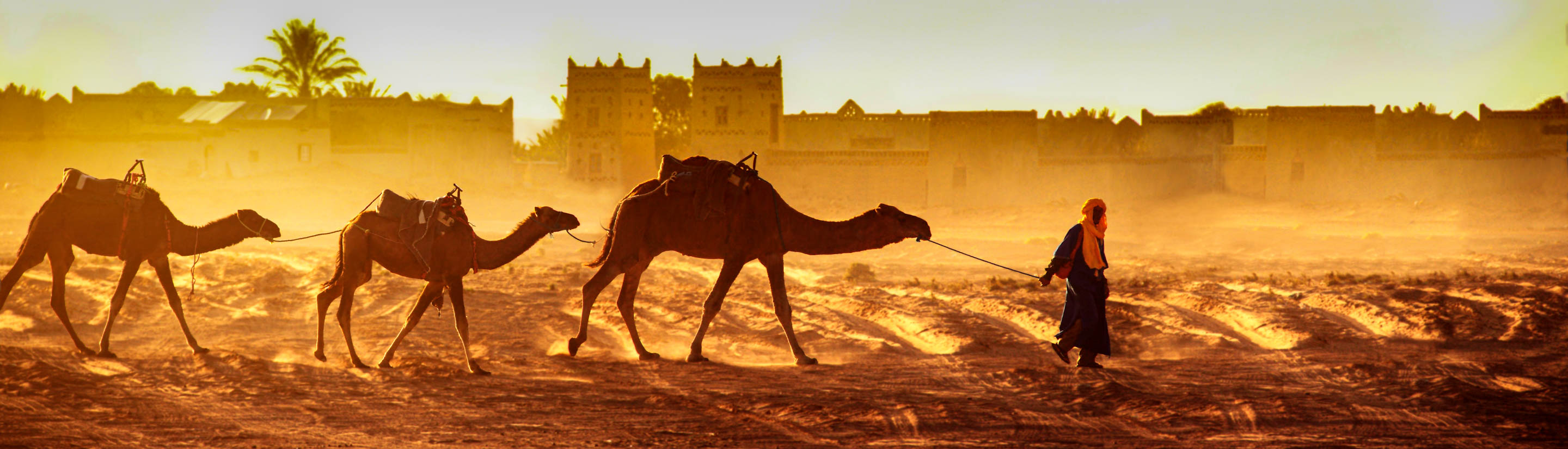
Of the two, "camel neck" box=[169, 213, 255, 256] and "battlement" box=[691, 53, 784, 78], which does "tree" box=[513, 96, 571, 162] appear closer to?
"battlement" box=[691, 53, 784, 78]

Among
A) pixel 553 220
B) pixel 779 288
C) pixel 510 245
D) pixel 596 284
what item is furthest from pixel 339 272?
pixel 779 288

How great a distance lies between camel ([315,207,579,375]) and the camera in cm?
955

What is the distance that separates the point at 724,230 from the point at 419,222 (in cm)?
261

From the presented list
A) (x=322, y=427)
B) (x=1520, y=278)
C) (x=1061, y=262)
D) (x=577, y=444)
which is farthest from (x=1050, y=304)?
(x=322, y=427)

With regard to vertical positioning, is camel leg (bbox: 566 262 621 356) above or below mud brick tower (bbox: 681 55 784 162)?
below

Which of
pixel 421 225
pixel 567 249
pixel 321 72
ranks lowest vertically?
pixel 567 249

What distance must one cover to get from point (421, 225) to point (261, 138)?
4005 centimetres

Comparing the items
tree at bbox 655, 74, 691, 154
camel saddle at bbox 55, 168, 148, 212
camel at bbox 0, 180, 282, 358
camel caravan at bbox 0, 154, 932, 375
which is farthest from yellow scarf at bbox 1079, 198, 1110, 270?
tree at bbox 655, 74, 691, 154

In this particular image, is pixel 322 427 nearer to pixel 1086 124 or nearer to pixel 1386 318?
pixel 1386 318

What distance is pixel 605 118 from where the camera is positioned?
48.8 meters

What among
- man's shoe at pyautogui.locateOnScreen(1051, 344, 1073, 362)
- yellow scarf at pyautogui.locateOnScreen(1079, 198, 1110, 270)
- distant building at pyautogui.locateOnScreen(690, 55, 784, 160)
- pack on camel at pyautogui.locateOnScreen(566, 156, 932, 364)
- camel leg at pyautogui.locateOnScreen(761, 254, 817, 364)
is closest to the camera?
yellow scarf at pyautogui.locateOnScreen(1079, 198, 1110, 270)

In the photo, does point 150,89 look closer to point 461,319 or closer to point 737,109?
point 737,109

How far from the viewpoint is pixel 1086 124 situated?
45.3 m

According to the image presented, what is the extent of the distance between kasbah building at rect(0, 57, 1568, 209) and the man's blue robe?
31.2 m
